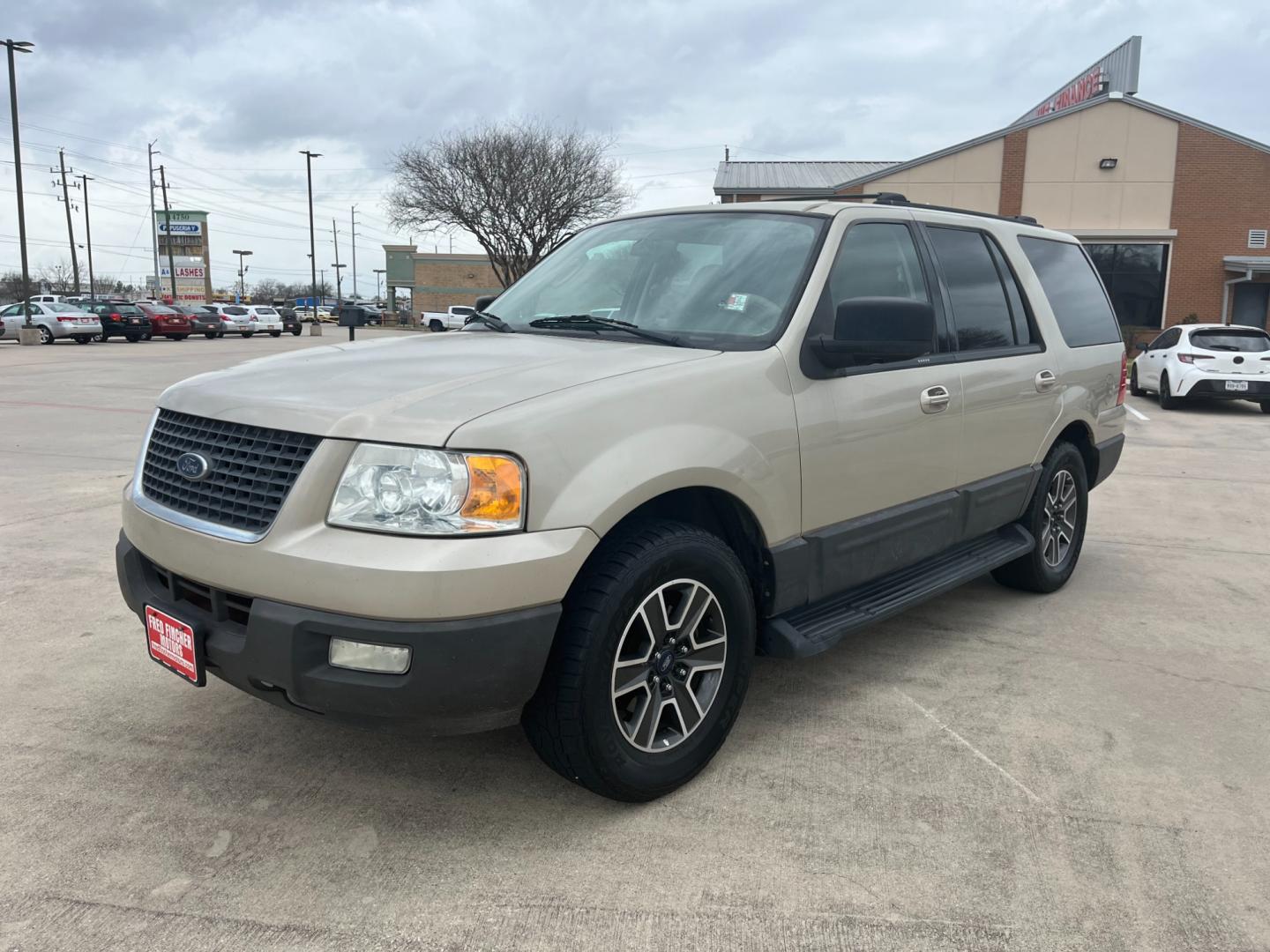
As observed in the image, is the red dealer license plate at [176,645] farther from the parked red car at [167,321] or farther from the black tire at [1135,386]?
the parked red car at [167,321]

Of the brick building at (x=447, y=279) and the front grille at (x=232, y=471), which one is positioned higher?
the brick building at (x=447, y=279)

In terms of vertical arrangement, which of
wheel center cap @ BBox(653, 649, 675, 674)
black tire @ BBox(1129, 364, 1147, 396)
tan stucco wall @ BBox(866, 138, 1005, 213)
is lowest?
black tire @ BBox(1129, 364, 1147, 396)

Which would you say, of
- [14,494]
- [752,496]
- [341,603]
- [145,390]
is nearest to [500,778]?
[341,603]

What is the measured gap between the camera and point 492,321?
3949mm

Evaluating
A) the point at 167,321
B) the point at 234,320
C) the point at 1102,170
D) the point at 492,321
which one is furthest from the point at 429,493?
the point at 234,320

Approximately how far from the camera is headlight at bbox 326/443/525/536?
Result: 2385 mm

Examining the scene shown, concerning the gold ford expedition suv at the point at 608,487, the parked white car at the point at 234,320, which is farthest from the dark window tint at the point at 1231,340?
the parked white car at the point at 234,320

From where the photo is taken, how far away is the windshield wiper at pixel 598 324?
3258 millimetres

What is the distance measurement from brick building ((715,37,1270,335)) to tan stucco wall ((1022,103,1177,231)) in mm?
25

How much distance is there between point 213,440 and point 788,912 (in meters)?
2.01

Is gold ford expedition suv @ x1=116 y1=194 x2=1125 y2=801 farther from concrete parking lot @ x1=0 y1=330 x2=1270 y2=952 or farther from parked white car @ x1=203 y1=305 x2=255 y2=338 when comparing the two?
parked white car @ x1=203 y1=305 x2=255 y2=338

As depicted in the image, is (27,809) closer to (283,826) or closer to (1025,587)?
(283,826)

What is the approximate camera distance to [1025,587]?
507cm

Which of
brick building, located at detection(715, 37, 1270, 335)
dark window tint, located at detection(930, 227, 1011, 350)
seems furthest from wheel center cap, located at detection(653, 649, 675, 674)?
brick building, located at detection(715, 37, 1270, 335)
